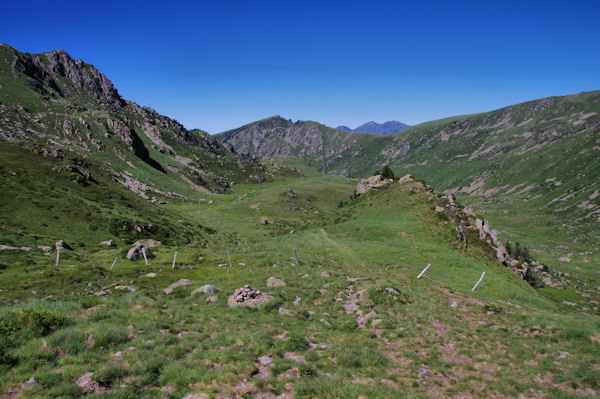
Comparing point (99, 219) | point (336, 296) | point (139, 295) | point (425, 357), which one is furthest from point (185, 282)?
point (99, 219)

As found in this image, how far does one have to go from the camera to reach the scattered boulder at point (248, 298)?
2077cm

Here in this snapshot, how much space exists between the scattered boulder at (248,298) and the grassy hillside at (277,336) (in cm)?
61

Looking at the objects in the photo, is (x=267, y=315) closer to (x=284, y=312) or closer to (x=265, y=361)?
(x=284, y=312)

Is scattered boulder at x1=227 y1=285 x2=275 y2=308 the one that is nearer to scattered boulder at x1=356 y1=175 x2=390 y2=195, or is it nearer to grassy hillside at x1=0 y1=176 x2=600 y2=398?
grassy hillside at x1=0 y1=176 x2=600 y2=398

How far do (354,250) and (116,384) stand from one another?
4196 centimetres

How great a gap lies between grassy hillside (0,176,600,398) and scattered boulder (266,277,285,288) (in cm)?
63

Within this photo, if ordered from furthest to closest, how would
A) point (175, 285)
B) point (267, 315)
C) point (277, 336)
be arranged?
point (175, 285)
point (267, 315)
point (277, 336)

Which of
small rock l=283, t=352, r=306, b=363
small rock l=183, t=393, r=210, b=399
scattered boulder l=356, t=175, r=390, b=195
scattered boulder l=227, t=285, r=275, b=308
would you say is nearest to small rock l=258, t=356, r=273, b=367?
small rock l=283, t=352, r=306, b=363

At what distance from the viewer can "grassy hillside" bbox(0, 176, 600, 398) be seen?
10.4 m

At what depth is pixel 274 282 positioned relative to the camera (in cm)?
2619

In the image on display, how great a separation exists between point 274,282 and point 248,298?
5130mm

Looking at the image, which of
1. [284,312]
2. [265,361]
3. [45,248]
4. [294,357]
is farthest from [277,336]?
[45,248]

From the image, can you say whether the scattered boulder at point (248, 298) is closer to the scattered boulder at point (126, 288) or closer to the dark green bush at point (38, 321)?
the scattered boulder at point (126, 288)

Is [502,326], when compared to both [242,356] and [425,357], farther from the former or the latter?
[242,356]
